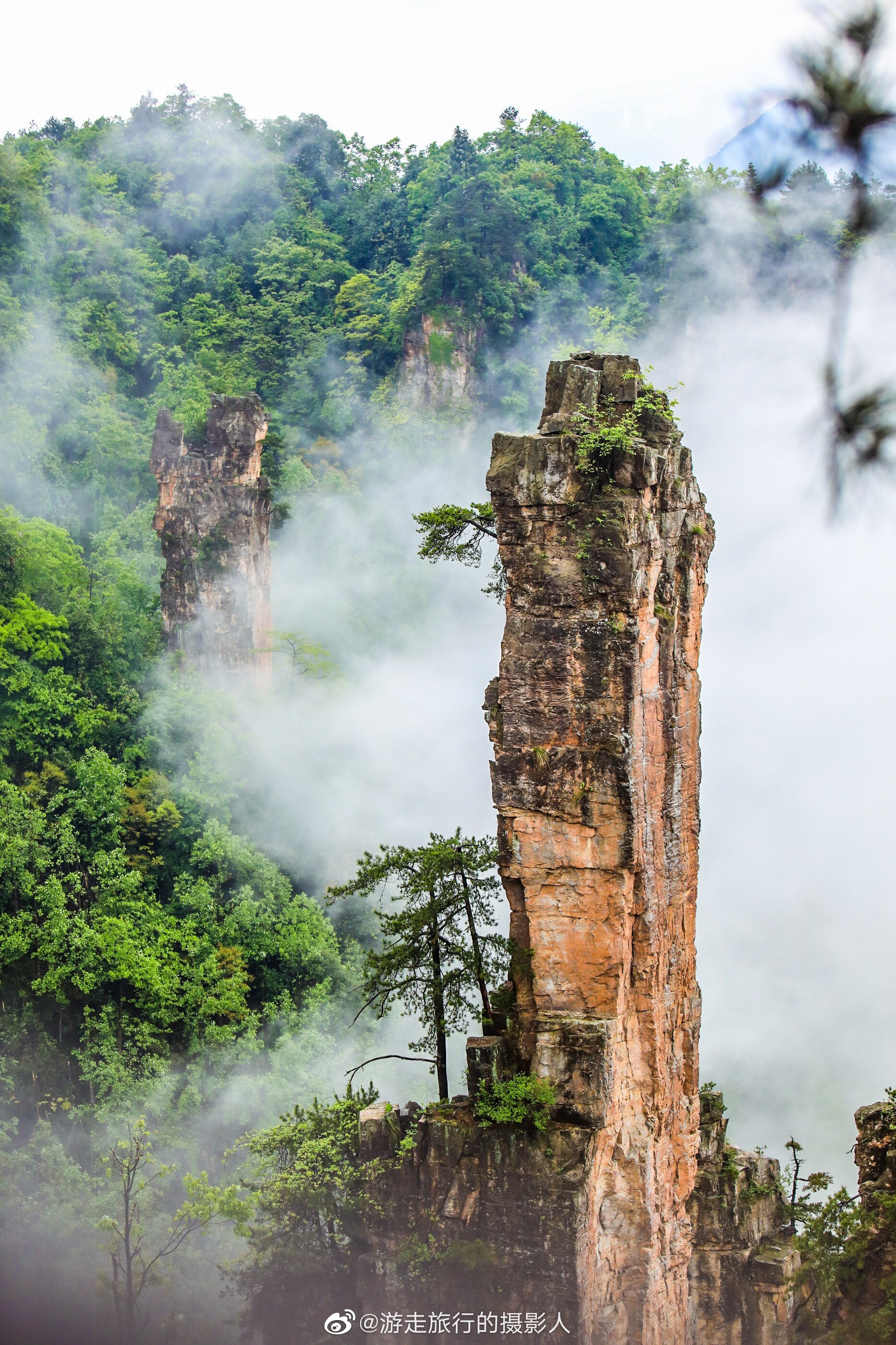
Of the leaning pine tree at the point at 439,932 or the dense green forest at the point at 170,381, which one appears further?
the dense green forest at the point at 170,381

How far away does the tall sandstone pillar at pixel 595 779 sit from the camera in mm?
16375

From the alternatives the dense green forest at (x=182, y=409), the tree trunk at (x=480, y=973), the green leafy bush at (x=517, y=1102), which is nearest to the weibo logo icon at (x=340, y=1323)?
the green leafy bush at (x=517, y=1102)

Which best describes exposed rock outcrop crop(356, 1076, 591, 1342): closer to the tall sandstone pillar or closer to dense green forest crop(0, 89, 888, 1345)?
the tall sandstone pillar

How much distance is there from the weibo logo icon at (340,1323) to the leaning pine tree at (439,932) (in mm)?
3113

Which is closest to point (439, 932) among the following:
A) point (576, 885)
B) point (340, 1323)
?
point (576, 885)

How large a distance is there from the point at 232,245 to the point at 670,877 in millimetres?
52423

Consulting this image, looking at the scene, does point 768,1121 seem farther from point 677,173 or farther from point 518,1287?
point 677,173

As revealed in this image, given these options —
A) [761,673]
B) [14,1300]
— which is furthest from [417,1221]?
[761,673]

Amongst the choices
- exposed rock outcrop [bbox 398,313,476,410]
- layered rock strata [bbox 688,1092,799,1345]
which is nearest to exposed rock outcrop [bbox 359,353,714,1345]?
layered rock strata [bbox 688,1092,799,1345]

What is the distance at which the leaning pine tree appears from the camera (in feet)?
58.1

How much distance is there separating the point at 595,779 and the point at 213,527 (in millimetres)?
24347

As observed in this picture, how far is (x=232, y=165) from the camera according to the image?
65250mm

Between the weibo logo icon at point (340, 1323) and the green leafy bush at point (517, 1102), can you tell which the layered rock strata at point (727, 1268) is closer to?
the green leafy bush at point (517, 1102)

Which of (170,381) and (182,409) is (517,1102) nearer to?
(182,409)
